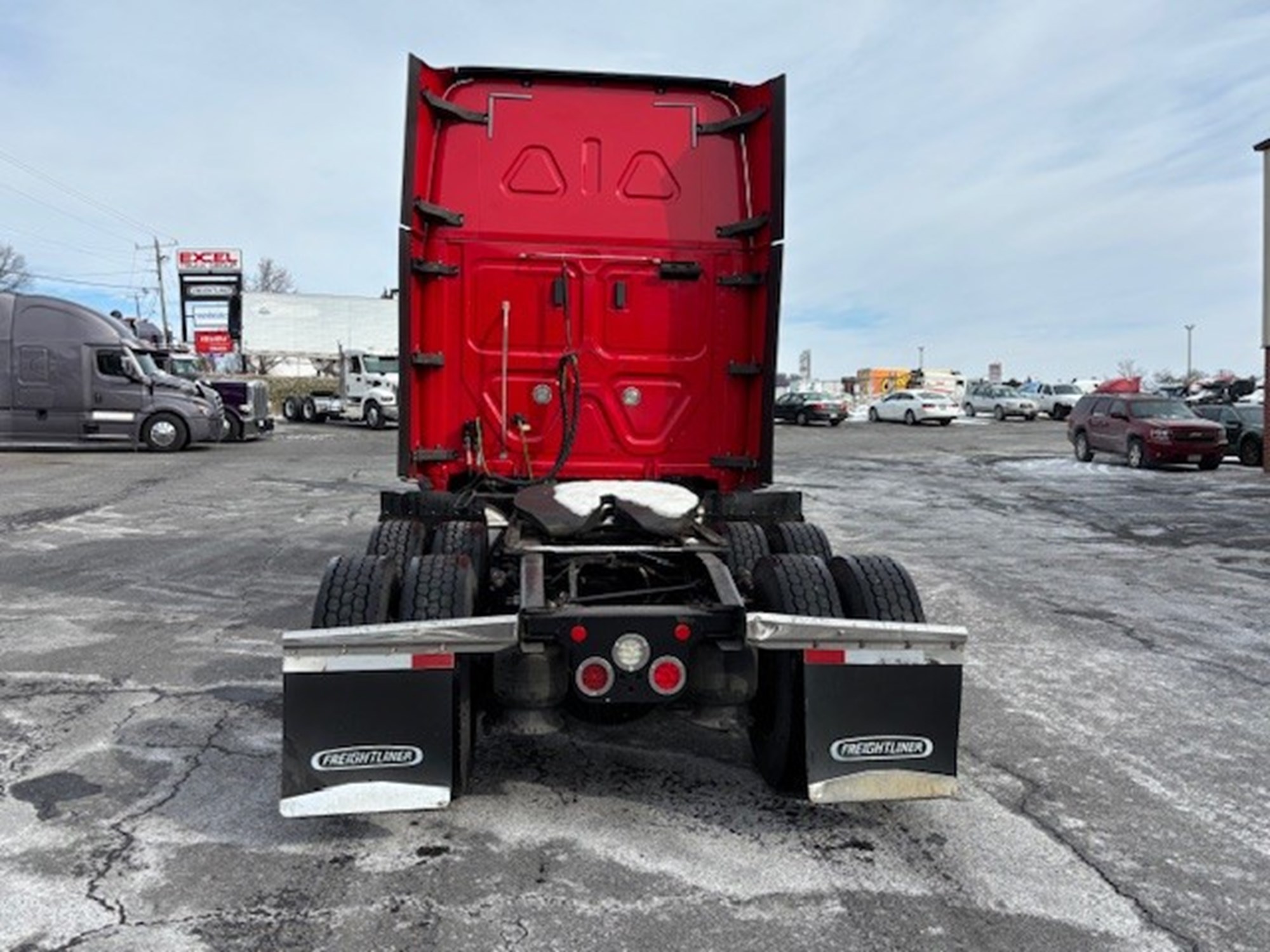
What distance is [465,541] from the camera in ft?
16.9

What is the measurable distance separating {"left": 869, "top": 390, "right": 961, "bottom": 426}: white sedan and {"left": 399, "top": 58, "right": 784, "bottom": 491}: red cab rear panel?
38292mm

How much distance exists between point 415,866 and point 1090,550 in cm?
1020

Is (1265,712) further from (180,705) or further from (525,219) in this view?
(180,705)

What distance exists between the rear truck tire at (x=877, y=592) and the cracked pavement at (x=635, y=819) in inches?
31.5

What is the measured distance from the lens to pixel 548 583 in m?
4.28

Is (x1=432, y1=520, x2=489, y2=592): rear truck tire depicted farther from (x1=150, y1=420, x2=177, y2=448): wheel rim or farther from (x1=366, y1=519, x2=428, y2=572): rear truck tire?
(x1=150, y1=420, x2=177, y2=448): wheel rim

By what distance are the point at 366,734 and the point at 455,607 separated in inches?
22.6

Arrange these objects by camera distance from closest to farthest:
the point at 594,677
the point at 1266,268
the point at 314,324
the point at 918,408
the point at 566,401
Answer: the point at 594,677, the point at 566,401, the point at 1266,268, the point at 918,408, the point at 314,324

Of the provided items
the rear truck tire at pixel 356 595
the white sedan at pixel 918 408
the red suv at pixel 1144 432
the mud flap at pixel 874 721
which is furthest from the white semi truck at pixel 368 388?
the mud flap at pixel 874 721

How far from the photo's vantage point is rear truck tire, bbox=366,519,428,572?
214 inches

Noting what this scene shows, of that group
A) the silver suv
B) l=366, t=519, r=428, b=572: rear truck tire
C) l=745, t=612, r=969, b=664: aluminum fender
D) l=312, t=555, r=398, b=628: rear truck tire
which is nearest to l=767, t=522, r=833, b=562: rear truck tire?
l=366, t=519, r=428, b=572: rear truck tire

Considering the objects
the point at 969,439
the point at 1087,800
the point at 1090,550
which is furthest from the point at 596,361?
the point at 969,439

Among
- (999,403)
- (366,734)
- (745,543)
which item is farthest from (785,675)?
(999,403)

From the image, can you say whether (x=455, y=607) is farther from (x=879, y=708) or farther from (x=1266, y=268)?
(x=1266, y=268)
